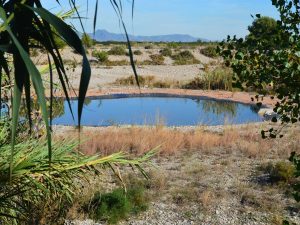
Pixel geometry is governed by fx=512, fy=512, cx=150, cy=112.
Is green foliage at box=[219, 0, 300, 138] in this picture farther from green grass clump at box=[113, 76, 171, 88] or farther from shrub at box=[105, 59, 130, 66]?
shrub at box=[105, 59, 130, 66]

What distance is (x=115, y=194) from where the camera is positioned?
20.2ft

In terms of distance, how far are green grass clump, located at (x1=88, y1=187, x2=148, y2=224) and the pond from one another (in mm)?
8984

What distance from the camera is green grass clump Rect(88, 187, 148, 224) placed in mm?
5863

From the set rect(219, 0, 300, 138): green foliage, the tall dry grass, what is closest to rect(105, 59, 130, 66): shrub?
the tall dry grass

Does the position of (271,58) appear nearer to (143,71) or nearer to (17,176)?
(17,176)

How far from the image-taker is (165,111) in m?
17.8

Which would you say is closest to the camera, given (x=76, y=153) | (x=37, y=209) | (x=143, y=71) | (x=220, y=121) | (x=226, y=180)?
(x=76, y=153)

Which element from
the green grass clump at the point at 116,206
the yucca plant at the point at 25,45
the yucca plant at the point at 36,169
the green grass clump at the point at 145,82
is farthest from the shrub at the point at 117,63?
the yucca plant at the point at 25,45

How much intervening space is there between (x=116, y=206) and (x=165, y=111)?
38.9ft

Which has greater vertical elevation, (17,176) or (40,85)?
(40,85)

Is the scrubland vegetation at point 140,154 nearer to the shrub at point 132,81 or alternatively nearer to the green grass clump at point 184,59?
the shrub at point 132,81

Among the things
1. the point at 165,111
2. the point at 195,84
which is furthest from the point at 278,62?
the point at 195,84

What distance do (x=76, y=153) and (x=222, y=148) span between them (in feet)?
22.4

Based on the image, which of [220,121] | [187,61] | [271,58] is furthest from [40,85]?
[187,61]
